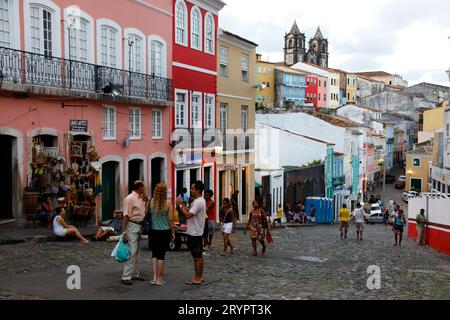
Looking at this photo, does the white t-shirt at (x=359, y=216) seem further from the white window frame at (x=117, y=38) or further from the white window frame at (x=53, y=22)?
the white window frame at (x=53, y=22)

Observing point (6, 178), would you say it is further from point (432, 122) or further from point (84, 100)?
point (432, 122)

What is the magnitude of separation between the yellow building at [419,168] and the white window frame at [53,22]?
5469 cm

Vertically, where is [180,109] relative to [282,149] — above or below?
above

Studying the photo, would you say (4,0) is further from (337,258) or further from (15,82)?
(337,258)

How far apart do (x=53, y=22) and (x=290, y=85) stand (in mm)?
86628

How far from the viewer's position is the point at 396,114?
9112cm

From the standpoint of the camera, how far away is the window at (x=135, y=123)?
1944cm

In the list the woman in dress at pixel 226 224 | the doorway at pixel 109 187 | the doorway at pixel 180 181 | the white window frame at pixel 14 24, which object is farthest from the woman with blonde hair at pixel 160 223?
the doorway at pixel 180 181

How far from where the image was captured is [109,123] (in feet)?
59.8

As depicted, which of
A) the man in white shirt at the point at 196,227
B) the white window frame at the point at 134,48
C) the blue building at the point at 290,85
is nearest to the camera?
the man in white shirt at the point at 196,227

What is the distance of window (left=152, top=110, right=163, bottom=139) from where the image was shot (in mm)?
20906

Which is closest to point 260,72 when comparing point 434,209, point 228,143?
point 228,143

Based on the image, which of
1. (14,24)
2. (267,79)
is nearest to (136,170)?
(14,24)

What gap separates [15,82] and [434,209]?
13889 millimetres
